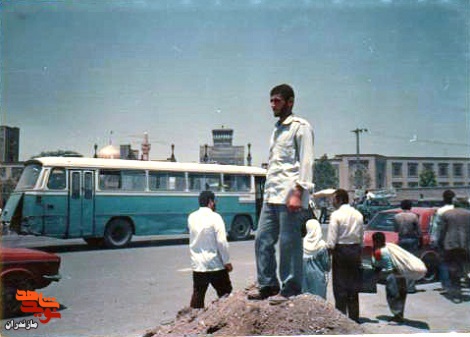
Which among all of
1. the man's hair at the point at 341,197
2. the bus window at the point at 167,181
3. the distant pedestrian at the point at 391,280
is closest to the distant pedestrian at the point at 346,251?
the man's hair at the point at 341,197

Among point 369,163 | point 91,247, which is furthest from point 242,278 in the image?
point 91,247

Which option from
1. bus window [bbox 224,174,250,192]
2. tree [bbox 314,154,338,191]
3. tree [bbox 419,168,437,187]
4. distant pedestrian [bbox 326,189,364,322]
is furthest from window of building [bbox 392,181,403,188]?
bus window [bbox 224,174,250,192]

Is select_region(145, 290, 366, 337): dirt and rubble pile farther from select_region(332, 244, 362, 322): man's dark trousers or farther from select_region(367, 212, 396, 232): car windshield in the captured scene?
select_region(367, 212, 396, 232): car windshield

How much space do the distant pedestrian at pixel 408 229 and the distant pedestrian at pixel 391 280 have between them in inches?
14.8

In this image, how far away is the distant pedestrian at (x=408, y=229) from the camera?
5.81 metres

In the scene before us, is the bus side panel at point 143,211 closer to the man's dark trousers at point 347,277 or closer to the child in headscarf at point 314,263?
the child in headscarf at point 314,263

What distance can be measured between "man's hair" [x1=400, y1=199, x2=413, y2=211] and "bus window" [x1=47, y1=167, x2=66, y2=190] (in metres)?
4.81

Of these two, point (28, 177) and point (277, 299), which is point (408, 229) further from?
point (28, 177)

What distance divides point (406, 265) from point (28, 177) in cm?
500

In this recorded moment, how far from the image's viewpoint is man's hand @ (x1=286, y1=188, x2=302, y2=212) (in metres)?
3.96

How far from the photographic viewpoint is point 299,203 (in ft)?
13.0

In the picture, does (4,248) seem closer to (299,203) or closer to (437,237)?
(299,203)

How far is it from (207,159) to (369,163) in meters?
2.11

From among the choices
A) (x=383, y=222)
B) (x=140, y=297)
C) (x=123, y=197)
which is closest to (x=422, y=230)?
(x=383, y=222)
